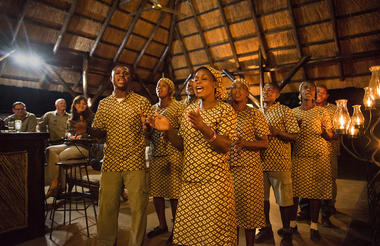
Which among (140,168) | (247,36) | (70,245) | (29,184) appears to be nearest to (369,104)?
(140,168)

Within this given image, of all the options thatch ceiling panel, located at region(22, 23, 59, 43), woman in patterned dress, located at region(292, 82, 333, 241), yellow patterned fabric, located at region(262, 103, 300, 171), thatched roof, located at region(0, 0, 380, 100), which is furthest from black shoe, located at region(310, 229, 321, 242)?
thatch ceiling panel, located at region(22, 23, 59, 43)

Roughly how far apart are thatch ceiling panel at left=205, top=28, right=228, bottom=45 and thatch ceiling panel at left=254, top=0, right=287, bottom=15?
1309mm

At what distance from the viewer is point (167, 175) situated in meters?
3.00

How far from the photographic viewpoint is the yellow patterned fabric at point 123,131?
2.39 metres

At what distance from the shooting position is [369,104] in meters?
2.25

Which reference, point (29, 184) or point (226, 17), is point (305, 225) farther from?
point (226, 17)

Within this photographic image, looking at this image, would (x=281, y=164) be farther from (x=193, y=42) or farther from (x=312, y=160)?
(x=193, y=42)

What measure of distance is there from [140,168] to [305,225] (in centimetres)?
248

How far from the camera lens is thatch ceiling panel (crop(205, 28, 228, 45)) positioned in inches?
331

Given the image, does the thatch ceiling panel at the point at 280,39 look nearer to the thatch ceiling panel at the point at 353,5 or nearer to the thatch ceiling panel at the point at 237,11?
the thatch ceiling panel at the point at 237,11

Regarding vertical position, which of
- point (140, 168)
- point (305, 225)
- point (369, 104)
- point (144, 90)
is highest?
point (144, 90)

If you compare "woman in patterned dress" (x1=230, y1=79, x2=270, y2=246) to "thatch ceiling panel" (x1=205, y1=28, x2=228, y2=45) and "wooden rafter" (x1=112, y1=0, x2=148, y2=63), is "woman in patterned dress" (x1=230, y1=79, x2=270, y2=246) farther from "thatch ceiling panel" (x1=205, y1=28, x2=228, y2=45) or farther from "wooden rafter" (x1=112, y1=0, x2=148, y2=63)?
"wooden rafter" (x1=112, y1=0, x2=148, y2=63)

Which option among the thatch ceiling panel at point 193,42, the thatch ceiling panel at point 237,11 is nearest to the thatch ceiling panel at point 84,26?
the thatch ceiling panel at point 193,42

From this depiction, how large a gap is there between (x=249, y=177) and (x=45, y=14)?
705 cm
